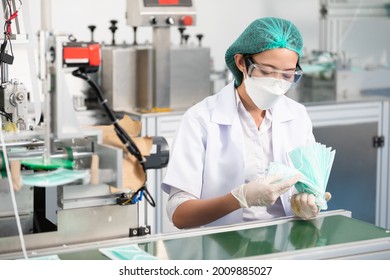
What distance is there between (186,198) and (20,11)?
70 centimetres

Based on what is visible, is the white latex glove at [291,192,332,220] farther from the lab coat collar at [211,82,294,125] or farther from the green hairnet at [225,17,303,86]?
the green hairnet at [225,17,303,86]

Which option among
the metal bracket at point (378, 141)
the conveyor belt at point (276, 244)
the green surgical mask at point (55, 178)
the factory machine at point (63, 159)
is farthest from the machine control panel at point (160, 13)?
the green surgical mask at point (55, 178)

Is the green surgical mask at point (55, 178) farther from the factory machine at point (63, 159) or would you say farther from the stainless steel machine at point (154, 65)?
the stainless steel machine at point (154, 65)

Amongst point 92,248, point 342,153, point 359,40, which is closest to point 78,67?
point 92,248

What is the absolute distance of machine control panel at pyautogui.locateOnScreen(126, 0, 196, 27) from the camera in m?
3.50

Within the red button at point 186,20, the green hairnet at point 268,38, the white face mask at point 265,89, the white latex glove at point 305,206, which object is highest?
the red button at point 186,20

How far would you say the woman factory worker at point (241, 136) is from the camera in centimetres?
218

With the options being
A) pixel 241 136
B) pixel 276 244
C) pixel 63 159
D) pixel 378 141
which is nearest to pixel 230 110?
pixel 241 136

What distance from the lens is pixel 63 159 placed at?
1682 millimetres

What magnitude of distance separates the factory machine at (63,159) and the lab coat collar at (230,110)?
0.38 meters

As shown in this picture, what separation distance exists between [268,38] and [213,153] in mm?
373

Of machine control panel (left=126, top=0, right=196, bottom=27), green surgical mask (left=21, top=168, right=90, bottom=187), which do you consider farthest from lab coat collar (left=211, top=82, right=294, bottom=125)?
machine control panel (left=126, top=0, right=196, bottom=27)

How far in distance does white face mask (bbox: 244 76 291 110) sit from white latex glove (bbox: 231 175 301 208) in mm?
282

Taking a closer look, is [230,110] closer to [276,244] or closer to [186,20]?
[276,244]
